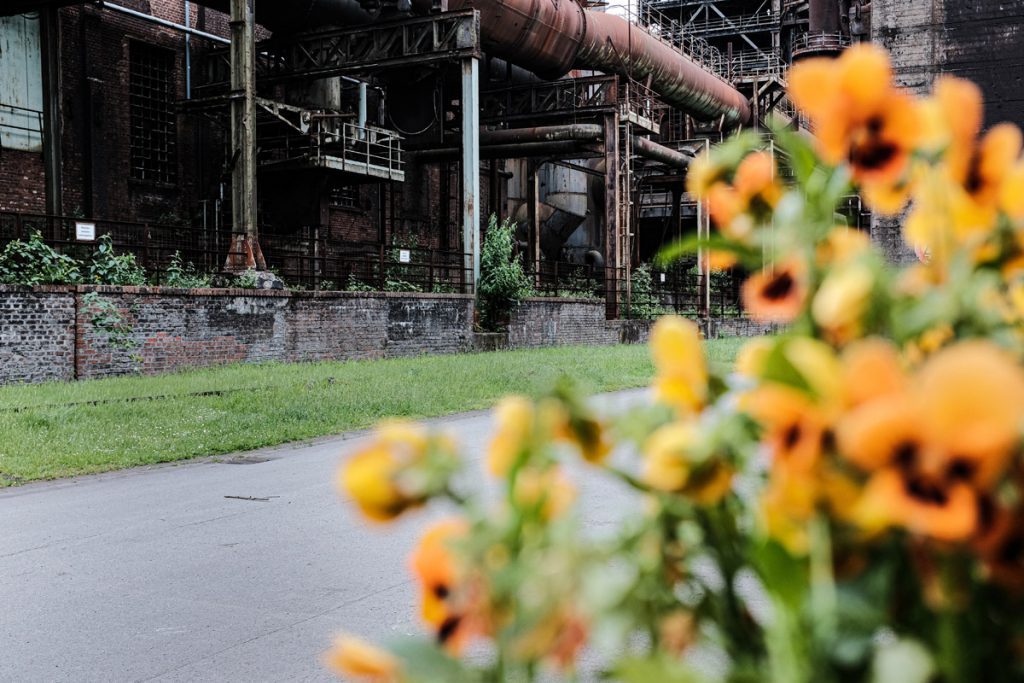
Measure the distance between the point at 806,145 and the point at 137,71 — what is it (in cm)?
2425

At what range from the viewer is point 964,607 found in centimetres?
65

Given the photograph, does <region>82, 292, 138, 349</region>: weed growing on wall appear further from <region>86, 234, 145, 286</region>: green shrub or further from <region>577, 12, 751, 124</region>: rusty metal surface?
<region>577, 12, 751, 124</region>: rusty metal surface

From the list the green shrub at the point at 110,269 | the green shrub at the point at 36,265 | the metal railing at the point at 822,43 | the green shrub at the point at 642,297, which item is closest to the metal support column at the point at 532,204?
the green shrub at the point at 642,297

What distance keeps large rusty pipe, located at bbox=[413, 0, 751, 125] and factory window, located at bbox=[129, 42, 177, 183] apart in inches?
230

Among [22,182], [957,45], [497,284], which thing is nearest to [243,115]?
[22,182]

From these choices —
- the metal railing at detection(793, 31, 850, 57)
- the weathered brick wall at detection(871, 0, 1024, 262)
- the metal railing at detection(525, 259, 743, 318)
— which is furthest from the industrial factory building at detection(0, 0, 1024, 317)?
the weathered brick wall at detection(871, 0, 1024, 262)

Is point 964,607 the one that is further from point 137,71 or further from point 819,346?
point 137,71

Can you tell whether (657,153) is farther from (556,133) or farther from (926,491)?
(926,491)

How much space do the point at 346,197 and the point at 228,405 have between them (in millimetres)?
16007

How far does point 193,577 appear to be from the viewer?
537cm

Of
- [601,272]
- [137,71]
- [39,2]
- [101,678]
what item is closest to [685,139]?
[601,272]

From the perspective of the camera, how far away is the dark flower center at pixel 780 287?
0.82 metres

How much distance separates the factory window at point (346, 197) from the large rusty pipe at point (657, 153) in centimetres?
750

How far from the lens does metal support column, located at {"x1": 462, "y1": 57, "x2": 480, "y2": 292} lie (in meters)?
22.3
